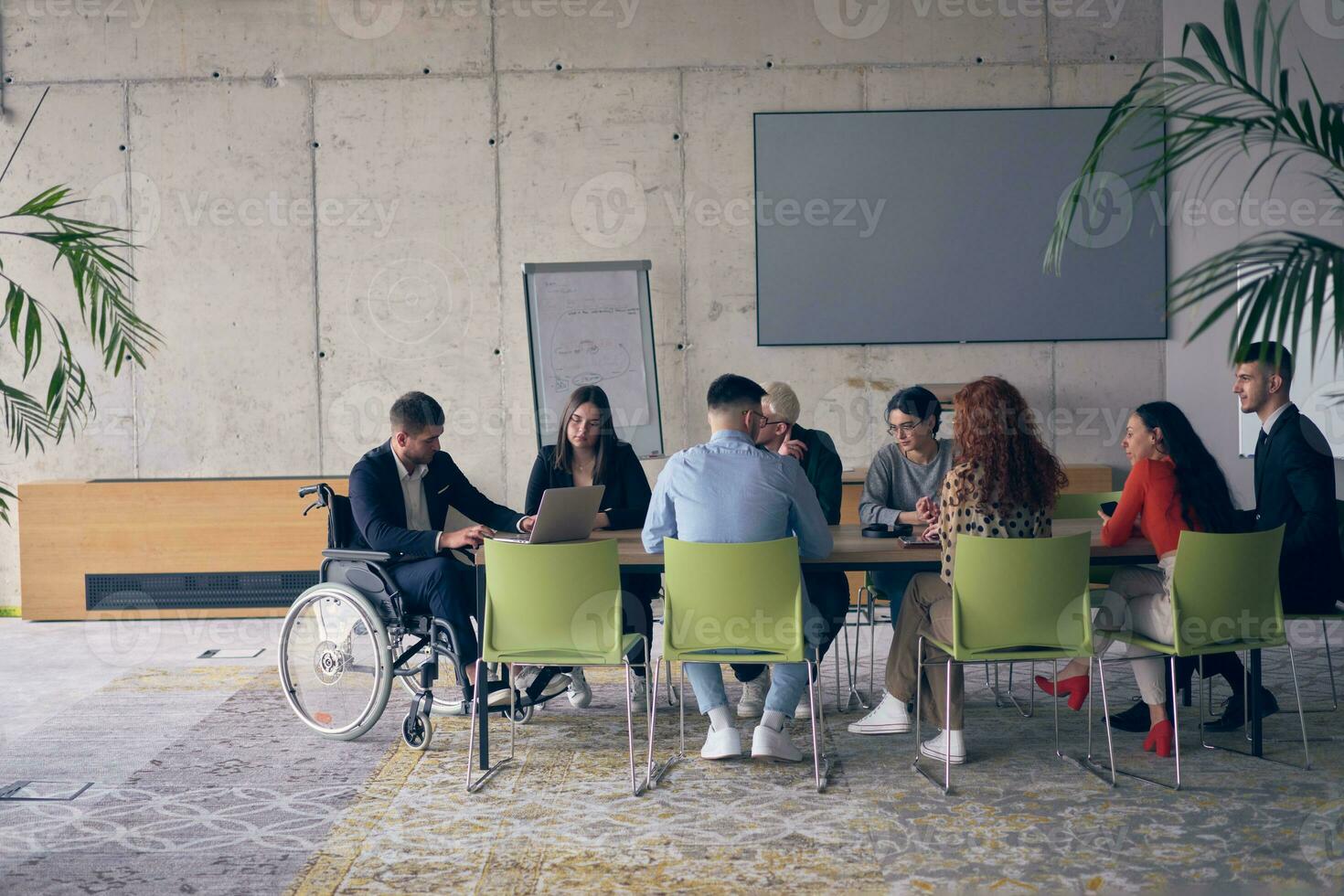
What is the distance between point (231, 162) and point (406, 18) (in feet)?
4.47

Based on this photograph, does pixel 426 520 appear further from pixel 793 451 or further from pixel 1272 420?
pixel 1272 420

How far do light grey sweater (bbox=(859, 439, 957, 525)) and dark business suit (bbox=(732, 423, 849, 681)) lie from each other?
0.24 m

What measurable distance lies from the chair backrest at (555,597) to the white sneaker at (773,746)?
583mm

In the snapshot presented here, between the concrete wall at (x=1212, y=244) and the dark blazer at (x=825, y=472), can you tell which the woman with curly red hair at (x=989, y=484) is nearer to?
the dark blazer at (x=825, y=472)

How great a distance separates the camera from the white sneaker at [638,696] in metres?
4.68

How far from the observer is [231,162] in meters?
7.11

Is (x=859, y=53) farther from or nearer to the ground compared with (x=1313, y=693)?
farther from the ground

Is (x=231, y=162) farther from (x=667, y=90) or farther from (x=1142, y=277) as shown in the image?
(x=1142, y=277)

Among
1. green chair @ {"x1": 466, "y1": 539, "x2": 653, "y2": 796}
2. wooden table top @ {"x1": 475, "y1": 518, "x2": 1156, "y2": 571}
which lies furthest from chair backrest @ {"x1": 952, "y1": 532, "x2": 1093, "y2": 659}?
green chair @ {"x1": 466, "y1": 539, "x2": 653, "y2": 796}

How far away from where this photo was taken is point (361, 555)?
4.14 meters

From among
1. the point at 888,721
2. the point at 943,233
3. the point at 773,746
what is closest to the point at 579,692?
the point at 773,746

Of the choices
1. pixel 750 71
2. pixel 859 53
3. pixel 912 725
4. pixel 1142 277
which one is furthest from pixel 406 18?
pixel 912 725

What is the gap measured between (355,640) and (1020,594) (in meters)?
2.25

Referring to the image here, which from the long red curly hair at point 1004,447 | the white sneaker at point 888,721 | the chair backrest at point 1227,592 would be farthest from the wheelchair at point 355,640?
the chair backrest at point 1227,592
